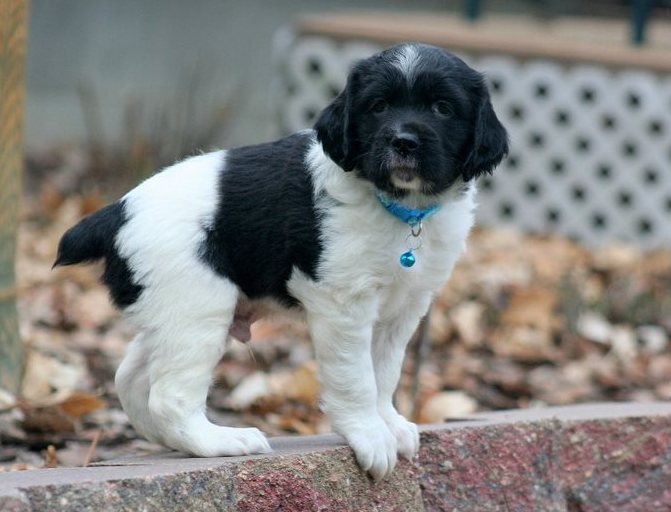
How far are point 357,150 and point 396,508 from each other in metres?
1.10

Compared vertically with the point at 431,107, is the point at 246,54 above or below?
below

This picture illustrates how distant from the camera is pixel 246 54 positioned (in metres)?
10.8

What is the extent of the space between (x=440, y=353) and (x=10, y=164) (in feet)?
8.60

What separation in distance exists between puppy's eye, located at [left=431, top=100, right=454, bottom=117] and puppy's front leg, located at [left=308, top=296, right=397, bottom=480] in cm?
57

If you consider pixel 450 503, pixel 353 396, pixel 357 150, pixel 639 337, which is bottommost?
pixel 639 337

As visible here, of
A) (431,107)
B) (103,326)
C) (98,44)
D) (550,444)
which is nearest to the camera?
(431,107)

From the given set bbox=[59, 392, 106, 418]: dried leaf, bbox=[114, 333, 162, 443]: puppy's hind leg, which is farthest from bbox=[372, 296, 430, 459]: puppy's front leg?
bbox=[59, 392, 106, 418]: dried leaf

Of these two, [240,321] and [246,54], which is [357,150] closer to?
[240,321]

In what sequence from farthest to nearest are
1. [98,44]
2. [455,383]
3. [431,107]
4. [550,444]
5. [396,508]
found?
1. [98,44]
2. [455,383]
3. [550,444]
4. [396,508]
5. [431,107]

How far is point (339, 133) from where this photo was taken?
11.2 ft

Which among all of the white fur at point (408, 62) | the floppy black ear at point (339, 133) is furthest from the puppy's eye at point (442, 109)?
the floppy black ear at point (339, 133)

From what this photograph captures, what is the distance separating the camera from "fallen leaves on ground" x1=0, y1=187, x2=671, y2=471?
460 cm

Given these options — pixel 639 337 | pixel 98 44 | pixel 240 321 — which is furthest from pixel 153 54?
pixel 240 321

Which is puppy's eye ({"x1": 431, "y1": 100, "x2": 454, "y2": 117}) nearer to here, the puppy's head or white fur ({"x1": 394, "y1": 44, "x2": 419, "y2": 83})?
the puppy's head
